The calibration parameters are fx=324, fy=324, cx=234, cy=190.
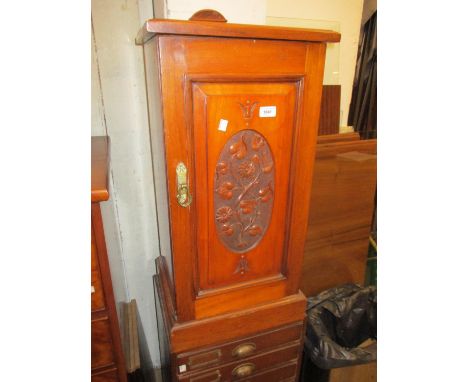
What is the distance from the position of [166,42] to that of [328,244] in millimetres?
1202

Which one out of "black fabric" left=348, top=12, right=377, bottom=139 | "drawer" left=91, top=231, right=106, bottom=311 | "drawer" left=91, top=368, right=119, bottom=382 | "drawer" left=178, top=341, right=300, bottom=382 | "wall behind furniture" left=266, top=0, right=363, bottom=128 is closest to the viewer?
"drawer" left=91, top=231, right=106, bottom=311

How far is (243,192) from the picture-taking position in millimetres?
933

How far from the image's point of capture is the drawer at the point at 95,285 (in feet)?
2.65

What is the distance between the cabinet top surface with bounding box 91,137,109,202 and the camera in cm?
73

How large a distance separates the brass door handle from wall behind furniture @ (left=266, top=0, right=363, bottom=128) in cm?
93

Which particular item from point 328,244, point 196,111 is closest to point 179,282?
point 196,111

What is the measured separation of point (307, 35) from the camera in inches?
31.8

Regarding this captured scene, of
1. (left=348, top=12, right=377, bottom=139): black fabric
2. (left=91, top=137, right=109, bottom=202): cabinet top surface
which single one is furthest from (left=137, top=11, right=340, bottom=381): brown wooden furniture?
(left=348, top=12, right=377, bottom=139): black fabric

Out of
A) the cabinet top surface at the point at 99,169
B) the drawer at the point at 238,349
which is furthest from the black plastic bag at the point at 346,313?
the cabinet top surface at the point at 99,169

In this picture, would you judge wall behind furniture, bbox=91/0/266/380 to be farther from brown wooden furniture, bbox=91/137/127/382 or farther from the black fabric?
the black fabric

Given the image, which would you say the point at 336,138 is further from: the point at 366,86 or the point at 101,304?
the point at 101,304

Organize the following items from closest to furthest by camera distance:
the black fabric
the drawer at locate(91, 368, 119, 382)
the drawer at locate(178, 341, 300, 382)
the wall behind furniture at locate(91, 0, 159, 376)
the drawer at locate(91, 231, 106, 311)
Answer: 1. the drawer at locate(91, 231, 106, 311)
2. the drawer at locate(91, 368, 119, 382)
3. the drawer at locate(178, 341, 300, 382)
4. the wall behind furniture at locate(91, 0, 159, 376)
5. the black fabric

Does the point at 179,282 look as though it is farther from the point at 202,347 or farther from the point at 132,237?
the point at 132,237

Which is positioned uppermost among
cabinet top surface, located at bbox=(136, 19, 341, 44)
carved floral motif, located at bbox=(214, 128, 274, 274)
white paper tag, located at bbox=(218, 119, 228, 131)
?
cabinet top surface, located at bbox=(136, 19, 341, 44)
